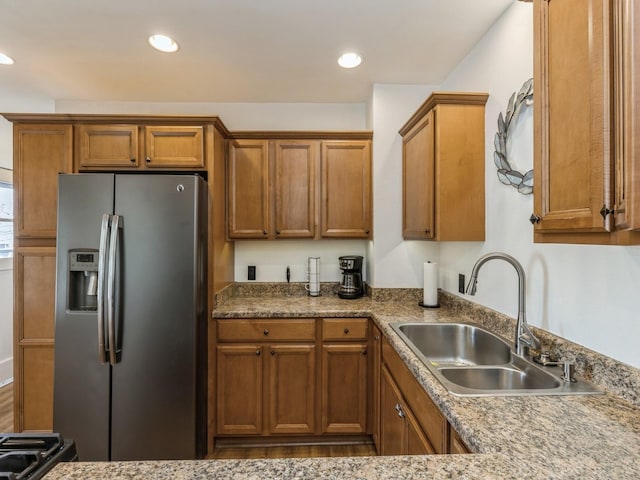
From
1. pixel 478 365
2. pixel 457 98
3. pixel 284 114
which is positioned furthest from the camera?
pixel 284 114

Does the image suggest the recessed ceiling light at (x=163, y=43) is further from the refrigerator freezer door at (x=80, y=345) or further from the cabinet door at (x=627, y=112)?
the cabinet door at (x=627, y=112)

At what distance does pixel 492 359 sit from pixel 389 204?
134 centimetres

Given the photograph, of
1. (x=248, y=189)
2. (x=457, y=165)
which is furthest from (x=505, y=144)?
(x=248, y=189)

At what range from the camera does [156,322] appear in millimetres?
1981

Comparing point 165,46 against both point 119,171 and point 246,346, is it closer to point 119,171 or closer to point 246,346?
point 119,171

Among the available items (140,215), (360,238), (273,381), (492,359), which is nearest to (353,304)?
(360,238)

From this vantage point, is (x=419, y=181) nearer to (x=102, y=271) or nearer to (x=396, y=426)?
(x=396, y=426)

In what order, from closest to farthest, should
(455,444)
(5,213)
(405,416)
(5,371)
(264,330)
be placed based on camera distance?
(455,444) → (405,416) → (264,330) → (5,371) → (5,213)

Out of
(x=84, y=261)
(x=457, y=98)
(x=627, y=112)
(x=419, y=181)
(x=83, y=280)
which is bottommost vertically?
(x=83, y=280)

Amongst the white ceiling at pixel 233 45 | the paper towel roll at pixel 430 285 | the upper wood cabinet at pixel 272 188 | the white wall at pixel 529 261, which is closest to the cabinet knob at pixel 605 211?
the white wall at pixel 529 261

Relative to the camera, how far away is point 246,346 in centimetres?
228

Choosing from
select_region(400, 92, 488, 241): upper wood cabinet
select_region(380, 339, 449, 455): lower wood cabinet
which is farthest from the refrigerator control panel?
select_region(400, 92, 488, 241): upper wood cabinet

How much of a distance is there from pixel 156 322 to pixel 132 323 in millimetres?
134

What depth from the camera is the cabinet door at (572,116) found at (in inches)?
30.8
